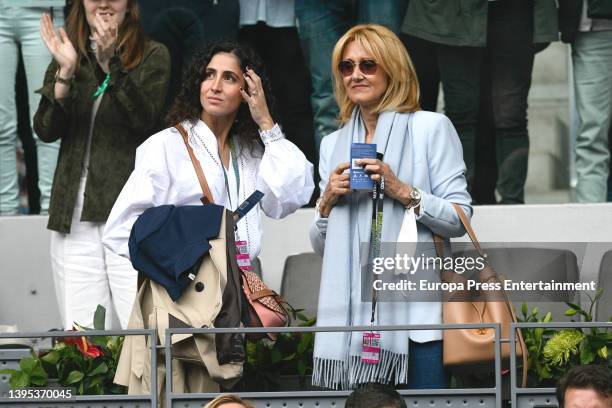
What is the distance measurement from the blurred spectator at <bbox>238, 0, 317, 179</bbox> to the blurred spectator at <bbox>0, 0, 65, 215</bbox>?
3.94 ft

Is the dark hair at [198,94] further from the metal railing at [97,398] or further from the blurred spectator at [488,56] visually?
the blurred spectator at [488,56]

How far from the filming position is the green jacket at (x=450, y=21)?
9.08 meters

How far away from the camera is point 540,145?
973 cm

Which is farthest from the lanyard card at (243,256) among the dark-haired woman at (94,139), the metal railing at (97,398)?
the dark-haired woman at (94,139)

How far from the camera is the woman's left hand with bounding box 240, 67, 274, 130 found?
286 inches

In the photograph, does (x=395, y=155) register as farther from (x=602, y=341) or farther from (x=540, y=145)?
(x=540, y=145)

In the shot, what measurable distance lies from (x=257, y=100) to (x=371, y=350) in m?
1.44

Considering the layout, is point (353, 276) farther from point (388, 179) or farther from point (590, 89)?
point (590, 89)

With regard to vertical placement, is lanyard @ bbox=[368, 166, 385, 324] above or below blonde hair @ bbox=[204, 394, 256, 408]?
above

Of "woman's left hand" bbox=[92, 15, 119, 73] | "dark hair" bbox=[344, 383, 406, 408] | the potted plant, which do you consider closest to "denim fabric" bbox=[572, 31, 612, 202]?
the potted plant

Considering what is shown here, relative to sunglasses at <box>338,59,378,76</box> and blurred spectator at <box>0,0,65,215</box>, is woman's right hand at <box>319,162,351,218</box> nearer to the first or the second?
sunglasses at <box>338,59,378,76</box>

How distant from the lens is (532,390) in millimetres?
6703

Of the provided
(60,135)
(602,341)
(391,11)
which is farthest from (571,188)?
(60,135)

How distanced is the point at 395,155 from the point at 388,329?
81 centimetres
